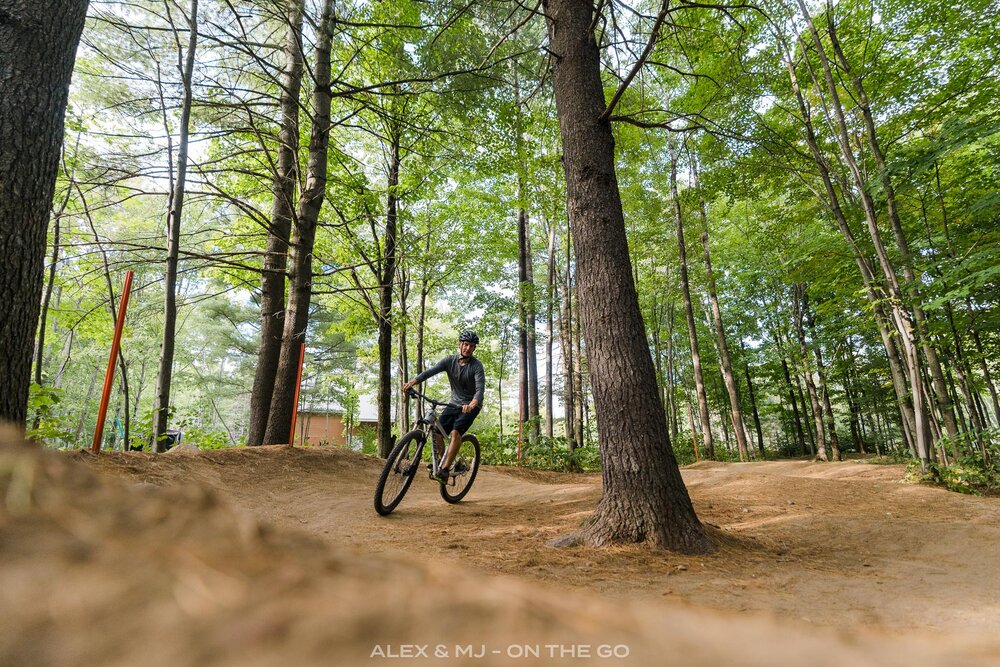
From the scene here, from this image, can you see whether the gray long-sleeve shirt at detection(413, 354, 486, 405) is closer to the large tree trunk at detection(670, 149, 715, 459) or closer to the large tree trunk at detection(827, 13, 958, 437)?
the large tree trunk at detection(827, 13, 958, 437)

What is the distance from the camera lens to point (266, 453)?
6430mm

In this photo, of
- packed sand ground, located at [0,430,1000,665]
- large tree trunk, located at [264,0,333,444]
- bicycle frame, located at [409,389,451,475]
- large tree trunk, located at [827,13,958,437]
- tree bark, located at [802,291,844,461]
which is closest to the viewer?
packed sand ground, located at [0,430,1000,665]

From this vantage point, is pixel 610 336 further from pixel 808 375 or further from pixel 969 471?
pixel 808 375

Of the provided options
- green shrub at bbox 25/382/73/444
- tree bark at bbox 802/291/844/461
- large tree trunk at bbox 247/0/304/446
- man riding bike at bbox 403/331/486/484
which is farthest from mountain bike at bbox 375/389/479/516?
tree bark at bbox 802/291/844/461

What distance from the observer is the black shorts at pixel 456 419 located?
5.46 metres

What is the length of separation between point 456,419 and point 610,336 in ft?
8.31

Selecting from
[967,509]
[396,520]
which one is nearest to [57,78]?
[396,520]

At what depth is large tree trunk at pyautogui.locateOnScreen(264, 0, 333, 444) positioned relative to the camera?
7574 mm

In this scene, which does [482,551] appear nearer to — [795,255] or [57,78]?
[57,78]

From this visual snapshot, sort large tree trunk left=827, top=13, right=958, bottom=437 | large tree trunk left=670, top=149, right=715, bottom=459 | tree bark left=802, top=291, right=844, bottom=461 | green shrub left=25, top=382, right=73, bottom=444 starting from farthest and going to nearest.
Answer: tree bark left=802, top=291, right=844, bottom=461
large tree trunk left=670, top=149, right=715, bottom=459
large tree trunk left=827, top=13, right=958, bottom=437
green shrub left=25, top=382, right=73, bottom=444

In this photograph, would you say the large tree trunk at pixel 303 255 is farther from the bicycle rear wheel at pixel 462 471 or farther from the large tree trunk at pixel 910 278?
the large tree trunk at pixel 910 278

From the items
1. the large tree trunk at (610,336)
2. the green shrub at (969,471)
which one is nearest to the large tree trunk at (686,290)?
the green shrub at (969,471)

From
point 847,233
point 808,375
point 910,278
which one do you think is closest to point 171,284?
point 847,233

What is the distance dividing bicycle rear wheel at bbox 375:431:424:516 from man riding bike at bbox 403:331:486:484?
28cm
